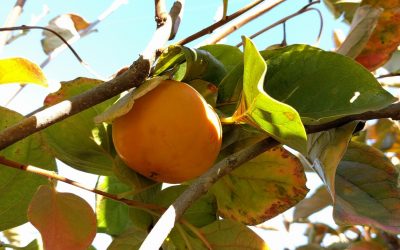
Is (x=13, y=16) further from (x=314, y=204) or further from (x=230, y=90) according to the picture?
(x=314, y=204)

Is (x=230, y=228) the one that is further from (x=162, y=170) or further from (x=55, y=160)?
(x=55, y=160)

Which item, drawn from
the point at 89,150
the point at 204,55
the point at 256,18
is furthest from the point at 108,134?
the point at 256,18

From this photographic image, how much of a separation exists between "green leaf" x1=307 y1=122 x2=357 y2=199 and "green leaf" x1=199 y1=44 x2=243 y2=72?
153 mm

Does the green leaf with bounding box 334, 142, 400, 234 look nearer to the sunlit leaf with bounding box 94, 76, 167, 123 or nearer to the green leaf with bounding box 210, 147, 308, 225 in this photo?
the green leaf with bounding box 210, 147, 308, 225

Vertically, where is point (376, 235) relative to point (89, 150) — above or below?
below

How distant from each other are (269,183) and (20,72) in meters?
0.38

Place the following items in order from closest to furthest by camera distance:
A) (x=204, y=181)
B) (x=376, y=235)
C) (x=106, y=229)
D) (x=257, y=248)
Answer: (x=204, y=181) < (x=257, y=248) < (x=106, y=229) < (x=376, y=235)

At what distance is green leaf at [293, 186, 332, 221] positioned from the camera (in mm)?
1694

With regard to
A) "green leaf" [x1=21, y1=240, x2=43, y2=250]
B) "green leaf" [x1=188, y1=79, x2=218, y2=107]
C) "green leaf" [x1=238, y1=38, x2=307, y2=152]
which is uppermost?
"green leaf" [x1=238, y1=38, x2=307, y2=152]

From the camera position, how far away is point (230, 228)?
30.3 inches

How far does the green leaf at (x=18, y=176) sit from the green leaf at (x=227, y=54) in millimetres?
269

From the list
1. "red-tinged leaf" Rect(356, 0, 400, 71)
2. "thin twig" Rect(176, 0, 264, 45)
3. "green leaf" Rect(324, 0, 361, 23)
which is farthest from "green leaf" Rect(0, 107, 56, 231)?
"green leaf" Rect(324, 0, 361, 23)

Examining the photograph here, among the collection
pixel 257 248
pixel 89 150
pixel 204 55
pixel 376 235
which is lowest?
pixel 376 235

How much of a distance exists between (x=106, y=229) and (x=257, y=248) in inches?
13.8
